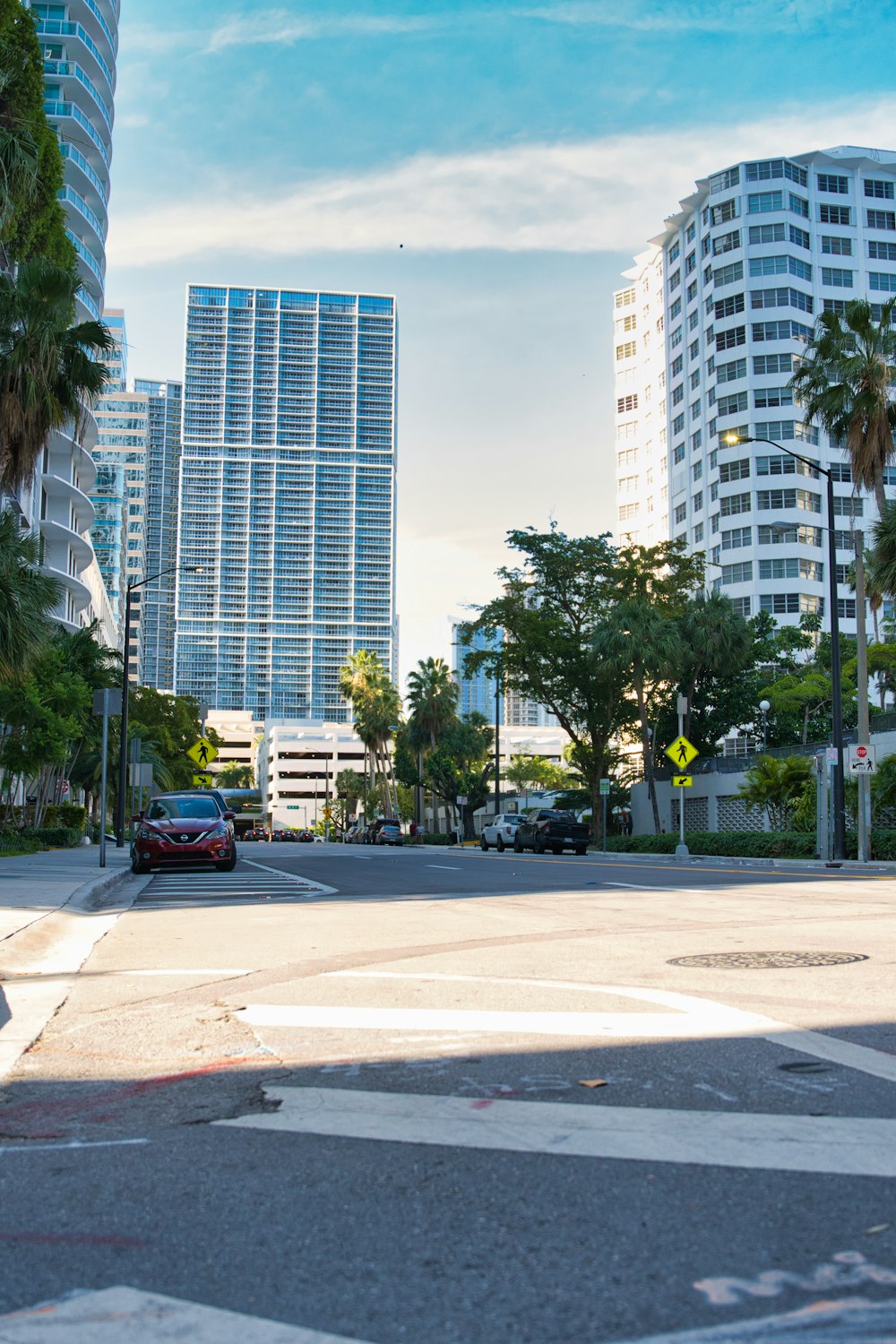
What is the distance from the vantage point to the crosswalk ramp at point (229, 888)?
16.0 m

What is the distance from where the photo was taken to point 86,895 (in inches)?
632

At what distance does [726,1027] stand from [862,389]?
2924 cm

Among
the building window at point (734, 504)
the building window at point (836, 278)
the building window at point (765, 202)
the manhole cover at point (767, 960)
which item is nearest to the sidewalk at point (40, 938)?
the manhole cover at point (767, 960)

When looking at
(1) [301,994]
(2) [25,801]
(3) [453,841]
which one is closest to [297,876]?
(1) [301,994]

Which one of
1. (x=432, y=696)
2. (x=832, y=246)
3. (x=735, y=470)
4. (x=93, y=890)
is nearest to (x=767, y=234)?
(x=832, y=246)

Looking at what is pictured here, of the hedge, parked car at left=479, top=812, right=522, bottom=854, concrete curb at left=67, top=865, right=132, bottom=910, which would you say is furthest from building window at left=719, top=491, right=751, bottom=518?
concrete curb at left=67, top=865, right=132, bottom=910

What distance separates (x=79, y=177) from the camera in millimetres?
78812

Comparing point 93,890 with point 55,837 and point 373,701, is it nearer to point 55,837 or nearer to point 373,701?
point 55,837

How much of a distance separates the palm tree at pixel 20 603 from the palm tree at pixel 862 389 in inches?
807

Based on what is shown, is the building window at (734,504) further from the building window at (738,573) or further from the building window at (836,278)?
the building window at (836,278)

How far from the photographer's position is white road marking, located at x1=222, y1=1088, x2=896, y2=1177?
358 cm

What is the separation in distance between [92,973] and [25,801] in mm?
50842

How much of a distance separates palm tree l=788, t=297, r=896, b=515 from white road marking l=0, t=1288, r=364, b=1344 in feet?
103

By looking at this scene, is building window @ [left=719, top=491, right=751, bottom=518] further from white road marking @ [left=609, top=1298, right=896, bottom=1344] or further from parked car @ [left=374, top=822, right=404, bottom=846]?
white road marking @ [left=609, top=1298, right=896, bottom=1344]
